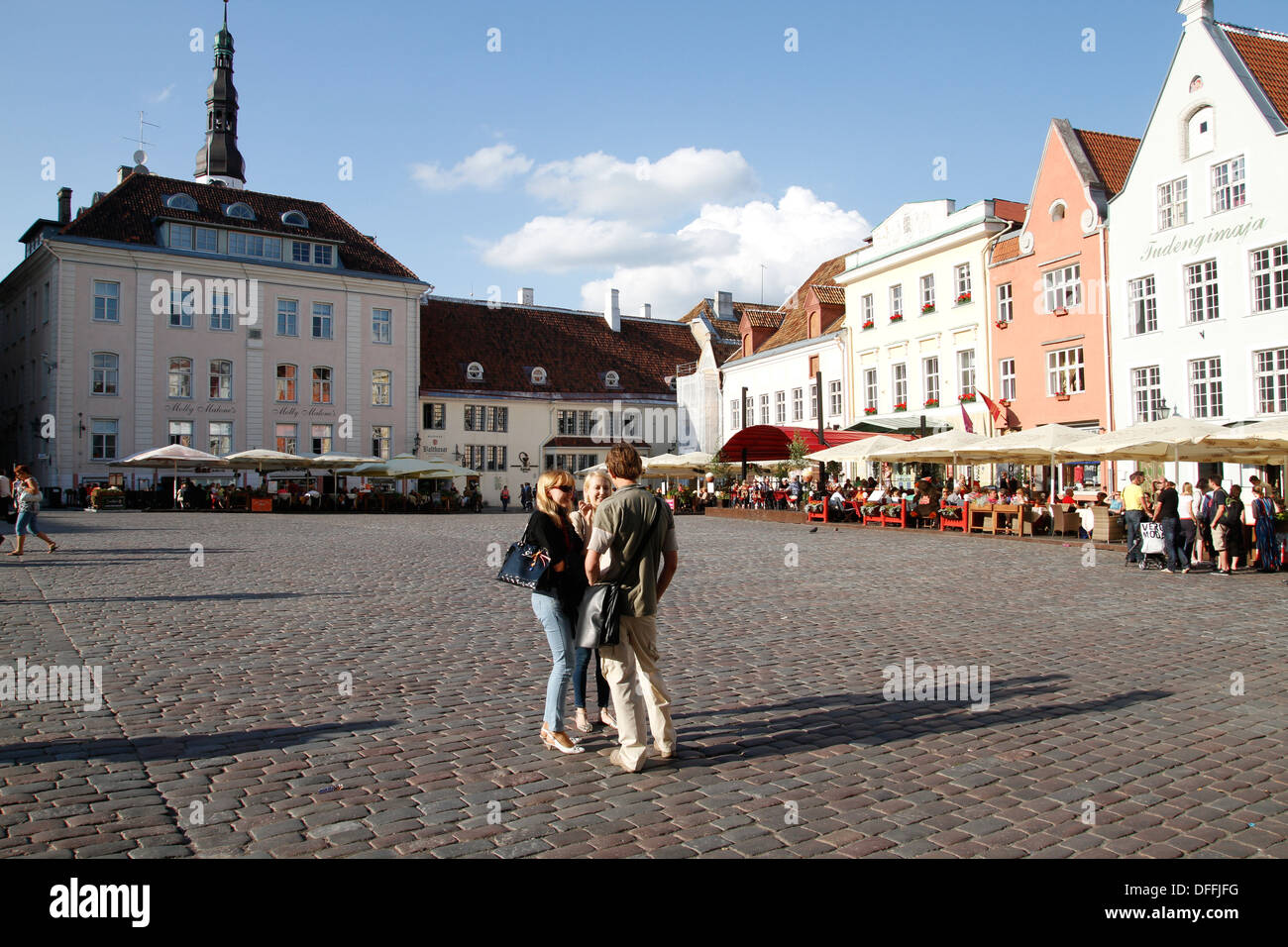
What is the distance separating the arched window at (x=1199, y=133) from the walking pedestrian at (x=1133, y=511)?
14651mm

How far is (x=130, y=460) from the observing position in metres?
37.2

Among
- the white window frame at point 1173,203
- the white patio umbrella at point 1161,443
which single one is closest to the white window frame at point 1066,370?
the white window frame at point 1173,203

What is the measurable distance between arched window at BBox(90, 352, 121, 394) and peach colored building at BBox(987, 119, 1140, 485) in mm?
39563

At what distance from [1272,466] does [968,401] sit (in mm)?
11423

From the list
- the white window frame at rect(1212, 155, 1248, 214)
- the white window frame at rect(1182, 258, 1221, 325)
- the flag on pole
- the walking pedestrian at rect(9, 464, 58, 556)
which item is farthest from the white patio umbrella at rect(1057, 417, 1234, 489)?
the walking pedestrian at rect(9, 464, 58, 556)

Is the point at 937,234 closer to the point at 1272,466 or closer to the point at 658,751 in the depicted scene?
the point at 1272,466

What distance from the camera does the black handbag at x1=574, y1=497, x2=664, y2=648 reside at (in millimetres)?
5246

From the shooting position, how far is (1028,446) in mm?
23344

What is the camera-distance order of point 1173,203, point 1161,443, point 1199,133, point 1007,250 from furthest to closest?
point 1007,250, point 1173,203, point 1199,133, point 1161,443

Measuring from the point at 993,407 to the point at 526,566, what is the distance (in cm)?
3076

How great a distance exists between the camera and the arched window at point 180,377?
4791cm

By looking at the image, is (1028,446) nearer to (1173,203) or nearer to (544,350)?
(1173,203)

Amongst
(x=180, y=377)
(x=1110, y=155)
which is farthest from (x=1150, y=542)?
(x=180, y=377)

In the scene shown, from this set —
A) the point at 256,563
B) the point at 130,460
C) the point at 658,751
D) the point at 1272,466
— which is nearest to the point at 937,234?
the point at 1272,466
